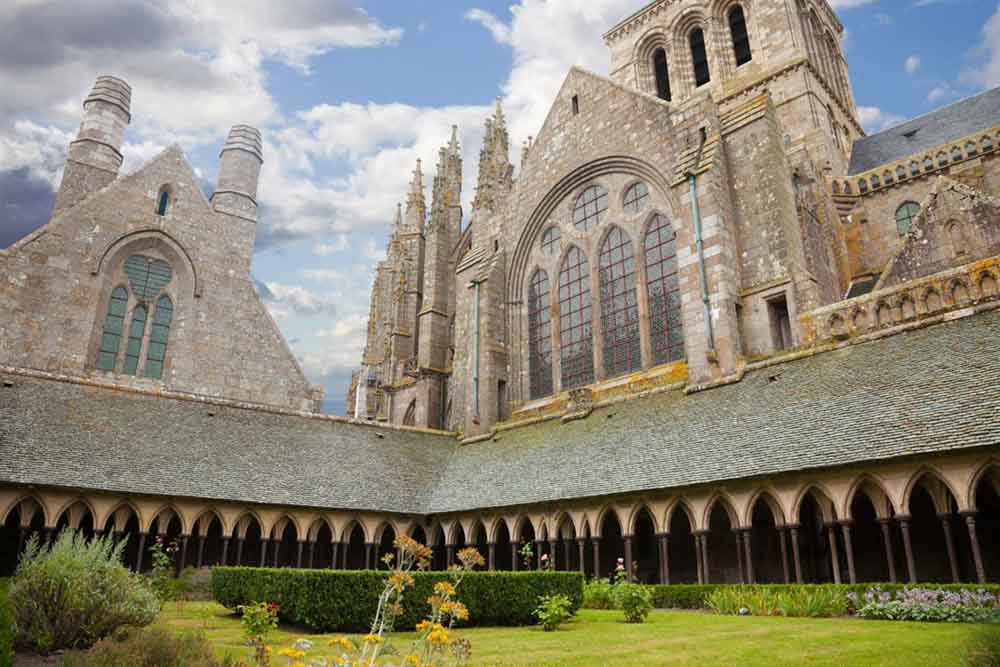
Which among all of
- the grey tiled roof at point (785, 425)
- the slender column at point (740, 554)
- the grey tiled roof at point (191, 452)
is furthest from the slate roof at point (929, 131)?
the grey tiled roof at point (191, 452)

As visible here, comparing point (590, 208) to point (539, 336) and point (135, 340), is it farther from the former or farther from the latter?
point (135, 340)

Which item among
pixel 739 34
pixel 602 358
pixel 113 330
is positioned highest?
pixel 739 34

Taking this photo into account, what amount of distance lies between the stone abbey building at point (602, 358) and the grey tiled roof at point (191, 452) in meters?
0.09

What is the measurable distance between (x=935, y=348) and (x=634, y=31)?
31.4 meters

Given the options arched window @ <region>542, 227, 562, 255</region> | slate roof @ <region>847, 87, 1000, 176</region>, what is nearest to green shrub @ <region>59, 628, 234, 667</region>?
arched window @ <region>542, 227, 562, 255</region>

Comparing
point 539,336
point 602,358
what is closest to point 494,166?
point 539,336

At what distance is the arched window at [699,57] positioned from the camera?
37.3 m

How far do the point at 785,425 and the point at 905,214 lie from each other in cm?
1523

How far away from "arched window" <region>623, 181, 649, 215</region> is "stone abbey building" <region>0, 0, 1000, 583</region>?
112 millimetres

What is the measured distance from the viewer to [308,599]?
11.7m

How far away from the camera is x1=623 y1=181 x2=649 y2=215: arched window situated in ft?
81.5

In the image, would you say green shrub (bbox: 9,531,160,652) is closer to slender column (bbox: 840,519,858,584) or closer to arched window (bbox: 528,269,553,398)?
slender column (bbox: 840,519,858,584)

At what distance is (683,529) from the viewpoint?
18812mm

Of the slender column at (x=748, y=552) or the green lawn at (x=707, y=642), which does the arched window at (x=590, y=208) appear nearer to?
the slender column at (x=748, y=552)
